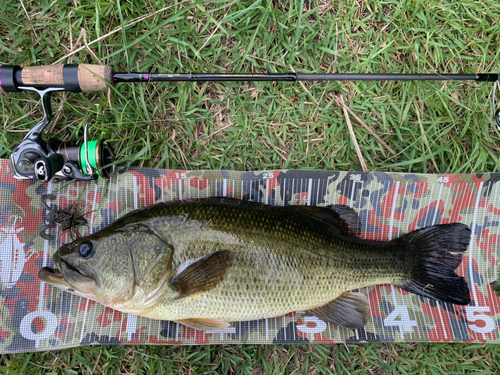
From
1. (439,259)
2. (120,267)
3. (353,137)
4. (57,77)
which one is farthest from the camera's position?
(353,137)

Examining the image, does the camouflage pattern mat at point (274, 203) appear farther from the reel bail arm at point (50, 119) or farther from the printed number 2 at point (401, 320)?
the reel bail arm at point (50, 119)

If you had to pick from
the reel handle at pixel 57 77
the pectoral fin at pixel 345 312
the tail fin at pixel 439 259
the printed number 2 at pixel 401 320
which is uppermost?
the reel handle at pixel 57 77

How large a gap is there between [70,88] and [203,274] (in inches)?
63.0

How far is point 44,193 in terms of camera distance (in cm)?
252

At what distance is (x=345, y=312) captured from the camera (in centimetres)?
241

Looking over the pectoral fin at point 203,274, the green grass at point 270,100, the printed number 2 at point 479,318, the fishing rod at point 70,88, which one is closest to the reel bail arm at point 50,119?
the fishing rod at point 70,88

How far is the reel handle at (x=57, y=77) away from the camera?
2211mm

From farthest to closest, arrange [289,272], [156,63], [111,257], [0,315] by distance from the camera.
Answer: [156,63], [0,315], [289,272], [111,257]

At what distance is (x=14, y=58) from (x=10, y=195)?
1068mm

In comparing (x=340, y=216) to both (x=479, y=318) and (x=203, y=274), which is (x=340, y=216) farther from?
(x=479, y=318)

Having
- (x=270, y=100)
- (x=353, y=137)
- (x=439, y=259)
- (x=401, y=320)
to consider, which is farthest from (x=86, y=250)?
(x=439, y=259)

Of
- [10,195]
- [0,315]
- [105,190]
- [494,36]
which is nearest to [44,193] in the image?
[10,195]

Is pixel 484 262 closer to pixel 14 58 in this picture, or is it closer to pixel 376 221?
pixel 376 221

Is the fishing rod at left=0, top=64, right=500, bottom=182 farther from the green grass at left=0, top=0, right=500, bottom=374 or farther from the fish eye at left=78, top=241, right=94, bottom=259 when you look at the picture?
the fish eye at left=78, top=241, right=94, bottom=259
